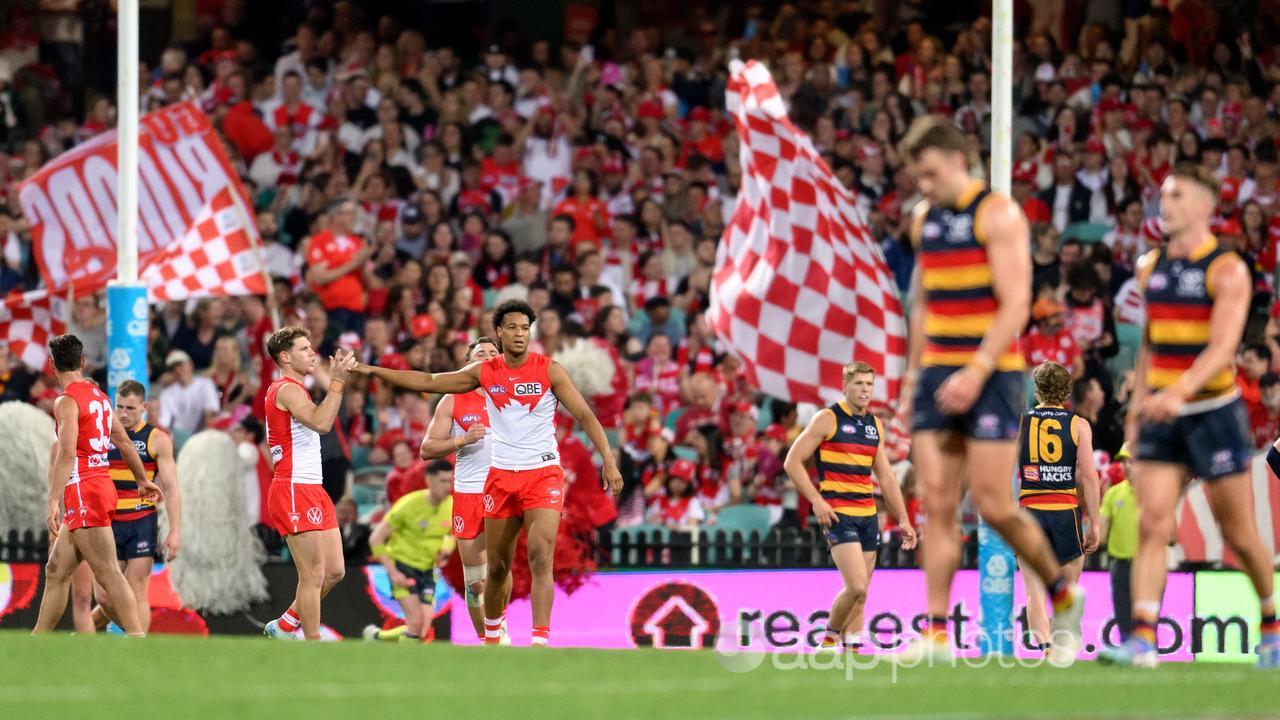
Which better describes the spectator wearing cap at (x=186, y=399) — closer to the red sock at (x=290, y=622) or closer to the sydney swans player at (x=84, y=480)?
the red sock at (x=290, y=622)

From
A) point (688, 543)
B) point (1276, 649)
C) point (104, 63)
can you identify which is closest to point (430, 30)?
point (104, 63)

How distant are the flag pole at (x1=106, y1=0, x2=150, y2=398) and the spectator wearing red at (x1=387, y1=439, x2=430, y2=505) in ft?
8.69

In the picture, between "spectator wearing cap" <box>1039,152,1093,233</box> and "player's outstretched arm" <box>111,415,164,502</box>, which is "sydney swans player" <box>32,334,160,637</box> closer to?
"player's outstretched arm" <box>111,415,164,502</box>

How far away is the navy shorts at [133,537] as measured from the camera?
49.3ft

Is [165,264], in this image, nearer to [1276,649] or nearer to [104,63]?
[104,63]

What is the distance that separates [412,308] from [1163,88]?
7.75 metres

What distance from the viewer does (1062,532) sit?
1359 centimetres

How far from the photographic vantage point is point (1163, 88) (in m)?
21.1

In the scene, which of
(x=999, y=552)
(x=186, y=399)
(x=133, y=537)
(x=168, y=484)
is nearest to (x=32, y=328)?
(x=186, y=399)

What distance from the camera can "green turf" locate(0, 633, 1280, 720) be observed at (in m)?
7.41

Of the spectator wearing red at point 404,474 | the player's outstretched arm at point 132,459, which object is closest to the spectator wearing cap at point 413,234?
A: the spectator wearing red at point 404,474

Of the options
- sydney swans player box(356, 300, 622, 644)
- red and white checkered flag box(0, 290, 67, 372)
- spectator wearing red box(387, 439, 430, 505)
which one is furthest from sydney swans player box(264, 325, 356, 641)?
red and white checkered flag box(0, 290, 67, 372)

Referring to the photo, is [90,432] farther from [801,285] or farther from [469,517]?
[801,285]

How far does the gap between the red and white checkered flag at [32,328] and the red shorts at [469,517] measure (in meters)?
7.33
